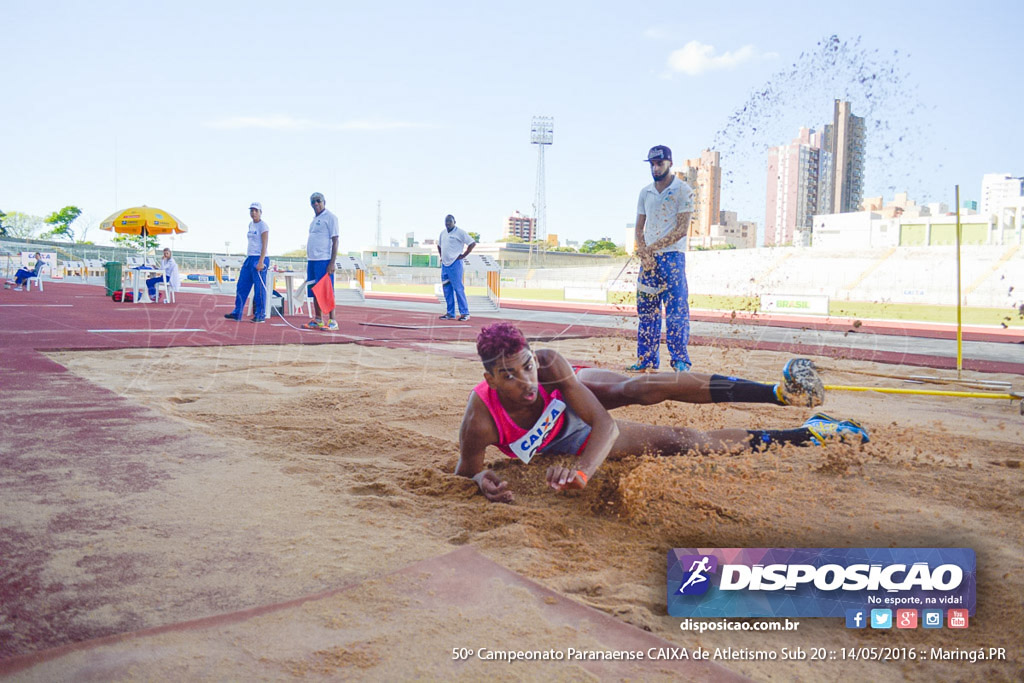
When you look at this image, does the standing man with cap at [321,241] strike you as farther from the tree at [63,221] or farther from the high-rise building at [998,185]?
the tree at [63,221]

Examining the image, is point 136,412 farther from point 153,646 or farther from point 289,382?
point 153,646

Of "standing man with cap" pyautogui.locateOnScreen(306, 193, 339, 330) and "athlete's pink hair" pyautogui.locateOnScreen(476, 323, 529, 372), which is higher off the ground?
"standing man with cap" pyautogui.locateOnScreen(306, 193, 339, 330)

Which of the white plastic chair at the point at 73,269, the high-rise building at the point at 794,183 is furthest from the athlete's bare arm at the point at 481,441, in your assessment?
the white plastic chair at the point at 73,269

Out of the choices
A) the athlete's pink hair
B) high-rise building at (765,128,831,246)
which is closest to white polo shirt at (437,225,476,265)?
high-rise building at (765,128,831,246)

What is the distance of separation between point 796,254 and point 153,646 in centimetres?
4168

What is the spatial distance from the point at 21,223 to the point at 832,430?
268 feet

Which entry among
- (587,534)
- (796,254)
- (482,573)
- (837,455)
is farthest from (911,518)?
(796,254)

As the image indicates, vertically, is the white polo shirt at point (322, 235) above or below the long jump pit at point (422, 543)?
above

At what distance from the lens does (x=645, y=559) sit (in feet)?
7.67

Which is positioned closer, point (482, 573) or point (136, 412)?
point (482, 573)

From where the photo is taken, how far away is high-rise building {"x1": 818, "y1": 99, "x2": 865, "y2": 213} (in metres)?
6.24

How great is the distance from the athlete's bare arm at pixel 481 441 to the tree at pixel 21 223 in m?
79.0

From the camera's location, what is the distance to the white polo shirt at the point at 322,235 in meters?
10.2

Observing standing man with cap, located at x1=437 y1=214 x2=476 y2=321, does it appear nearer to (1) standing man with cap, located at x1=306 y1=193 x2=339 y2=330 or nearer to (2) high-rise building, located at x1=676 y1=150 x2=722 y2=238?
(1) standing man with cap, located at x1=306 y1=193 x2=339 y2=330
